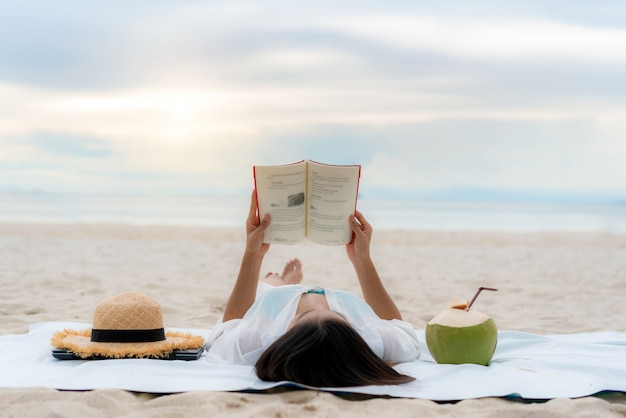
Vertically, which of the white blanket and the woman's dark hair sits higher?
the woman's dark hair

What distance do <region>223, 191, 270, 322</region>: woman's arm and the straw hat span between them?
14.9 inches

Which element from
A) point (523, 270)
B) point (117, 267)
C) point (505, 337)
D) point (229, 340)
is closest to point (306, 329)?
point (229, 340)

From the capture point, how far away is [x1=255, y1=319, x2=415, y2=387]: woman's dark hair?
127 inches

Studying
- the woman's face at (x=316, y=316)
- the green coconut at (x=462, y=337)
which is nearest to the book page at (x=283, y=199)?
→ the woman's face at (x=316, y=316)

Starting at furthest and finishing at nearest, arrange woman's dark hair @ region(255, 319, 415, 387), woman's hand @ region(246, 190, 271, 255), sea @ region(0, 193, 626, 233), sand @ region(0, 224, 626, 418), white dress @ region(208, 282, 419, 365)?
sea @ region(0, 193, 626, 233) < woman's hand @ region(246, 190, 271, 255) < white dress @ region(208, 282, 419, 365) < woman's dark hair @ region(255, 319, 415, 387) < sand @ region(0, 224, 626, 418)

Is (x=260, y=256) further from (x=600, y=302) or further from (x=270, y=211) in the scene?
(x=600, y=302)

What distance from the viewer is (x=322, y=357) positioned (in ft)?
10.7

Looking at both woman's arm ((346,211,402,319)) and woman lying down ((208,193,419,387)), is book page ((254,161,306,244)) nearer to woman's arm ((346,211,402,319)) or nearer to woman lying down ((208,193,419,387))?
woman lying down ((208,193,419,387))

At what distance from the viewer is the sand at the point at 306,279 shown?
303cm

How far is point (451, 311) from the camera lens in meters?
3.88

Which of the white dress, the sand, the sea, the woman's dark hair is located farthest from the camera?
the sea

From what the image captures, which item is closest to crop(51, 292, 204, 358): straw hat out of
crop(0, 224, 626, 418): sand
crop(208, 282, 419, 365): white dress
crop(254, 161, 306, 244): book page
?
crop(208, 282, 419, 365): white dress

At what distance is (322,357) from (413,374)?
634 mm

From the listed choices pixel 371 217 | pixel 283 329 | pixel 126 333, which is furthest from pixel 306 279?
pixel 371 217
